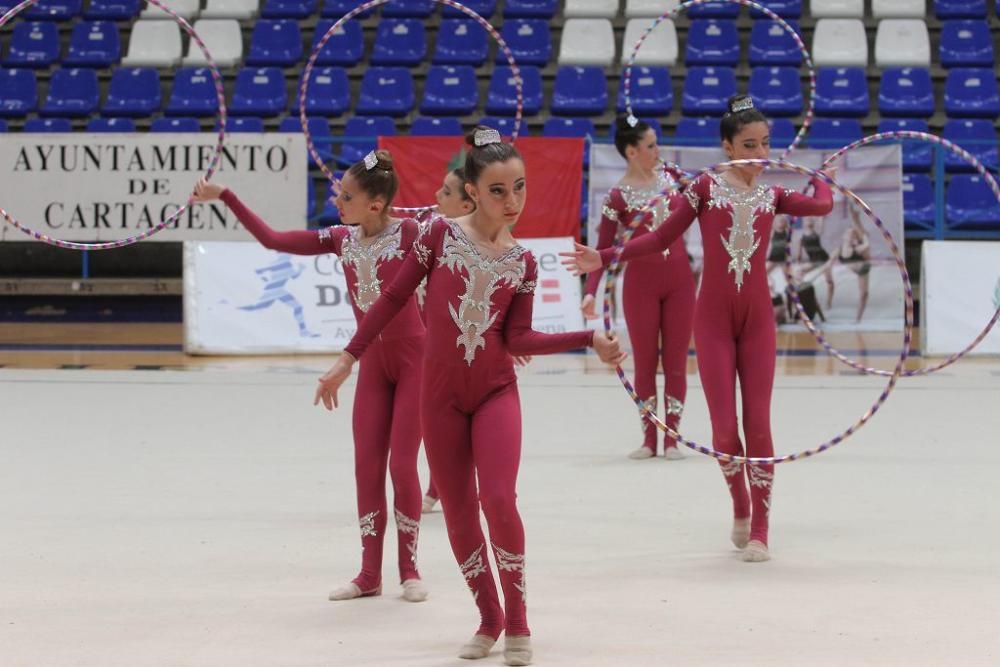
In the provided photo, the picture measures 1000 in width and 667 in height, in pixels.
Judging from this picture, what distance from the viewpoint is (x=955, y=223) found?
43.4 feet

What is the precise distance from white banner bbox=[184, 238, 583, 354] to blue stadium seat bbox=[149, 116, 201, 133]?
10.4 feet

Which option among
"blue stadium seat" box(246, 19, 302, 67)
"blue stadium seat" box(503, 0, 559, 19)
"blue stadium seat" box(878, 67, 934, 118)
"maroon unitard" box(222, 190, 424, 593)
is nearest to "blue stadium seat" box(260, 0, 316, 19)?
"blue stadium seat" box(246, 19, 302, 67)

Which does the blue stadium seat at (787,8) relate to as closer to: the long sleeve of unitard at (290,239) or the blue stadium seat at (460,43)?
the blue stadium seat at (460,43)

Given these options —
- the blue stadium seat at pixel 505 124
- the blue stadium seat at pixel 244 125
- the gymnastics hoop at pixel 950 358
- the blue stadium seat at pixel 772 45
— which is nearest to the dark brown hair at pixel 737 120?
the gymnastics hoop at pixel 950 358

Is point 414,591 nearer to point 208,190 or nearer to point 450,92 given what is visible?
point 208,190

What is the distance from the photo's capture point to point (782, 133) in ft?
45.5

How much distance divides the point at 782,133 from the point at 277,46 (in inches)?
221

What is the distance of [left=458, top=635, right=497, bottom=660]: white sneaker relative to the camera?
147 inches

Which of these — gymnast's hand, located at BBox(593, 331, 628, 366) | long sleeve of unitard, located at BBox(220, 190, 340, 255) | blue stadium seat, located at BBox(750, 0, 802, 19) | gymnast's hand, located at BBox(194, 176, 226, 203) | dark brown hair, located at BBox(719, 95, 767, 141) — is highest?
blue stadium seat, located at BBox(750, 0, 802, 19)

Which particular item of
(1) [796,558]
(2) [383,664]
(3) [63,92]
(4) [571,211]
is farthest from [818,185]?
(3) [63,92]

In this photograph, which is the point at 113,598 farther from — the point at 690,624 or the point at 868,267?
the point at 868,267

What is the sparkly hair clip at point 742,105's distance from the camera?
5.28 metres

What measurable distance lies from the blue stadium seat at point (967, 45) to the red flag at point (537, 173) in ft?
15.5

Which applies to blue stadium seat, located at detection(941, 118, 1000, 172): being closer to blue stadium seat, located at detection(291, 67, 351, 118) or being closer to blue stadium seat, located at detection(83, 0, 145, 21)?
blue stadium seat, located at detection(291, 67, 351, 118)
